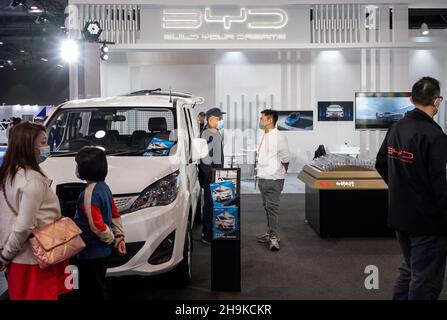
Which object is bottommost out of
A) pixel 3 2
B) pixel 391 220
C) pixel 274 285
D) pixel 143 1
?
pixel 274 285

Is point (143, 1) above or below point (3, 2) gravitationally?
below

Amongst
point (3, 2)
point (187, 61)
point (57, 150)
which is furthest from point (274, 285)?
point (3, 2)

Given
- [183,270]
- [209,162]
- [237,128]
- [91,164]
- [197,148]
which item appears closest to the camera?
[91,164]

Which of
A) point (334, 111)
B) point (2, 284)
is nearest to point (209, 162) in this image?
point (2, 284)

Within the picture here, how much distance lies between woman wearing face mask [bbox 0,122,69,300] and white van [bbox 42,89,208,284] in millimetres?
1067

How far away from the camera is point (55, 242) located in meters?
2.72

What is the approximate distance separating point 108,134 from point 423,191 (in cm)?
321

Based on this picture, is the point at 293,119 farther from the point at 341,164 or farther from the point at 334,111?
the point at 341,164

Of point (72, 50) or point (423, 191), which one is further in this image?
point (72, 50)

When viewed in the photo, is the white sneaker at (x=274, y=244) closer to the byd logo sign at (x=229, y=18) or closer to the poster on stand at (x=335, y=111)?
the byd logo sign at (x=229, y=18)

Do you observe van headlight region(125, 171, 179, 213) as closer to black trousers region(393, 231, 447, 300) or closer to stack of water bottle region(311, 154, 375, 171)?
black trousers region(393, 231, 447, 300)

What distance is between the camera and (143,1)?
9.80 meters

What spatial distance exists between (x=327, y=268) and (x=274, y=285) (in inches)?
34.1
